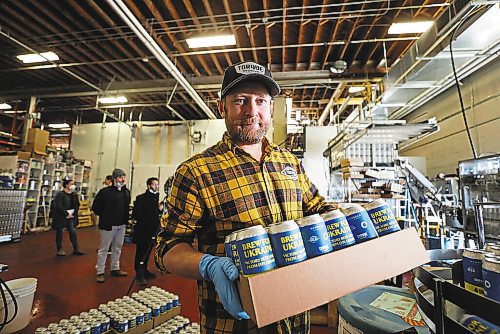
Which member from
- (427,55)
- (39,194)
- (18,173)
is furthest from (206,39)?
(39,194)

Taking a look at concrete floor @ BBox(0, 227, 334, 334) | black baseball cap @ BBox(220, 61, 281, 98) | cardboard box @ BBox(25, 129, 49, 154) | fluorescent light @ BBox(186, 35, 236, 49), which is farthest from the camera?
cardboard box @ BBox(25, 129, 49, 154)

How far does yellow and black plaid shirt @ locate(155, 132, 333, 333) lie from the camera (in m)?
1.03

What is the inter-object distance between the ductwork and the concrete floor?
3775mm

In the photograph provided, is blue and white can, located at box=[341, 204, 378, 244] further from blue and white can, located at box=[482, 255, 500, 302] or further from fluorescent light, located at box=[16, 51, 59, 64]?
fluorescent light, located at box=[16, 51, 59, 64]

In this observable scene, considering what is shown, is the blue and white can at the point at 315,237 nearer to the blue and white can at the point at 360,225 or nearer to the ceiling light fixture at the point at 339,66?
the blue and white can at the point at 360,225

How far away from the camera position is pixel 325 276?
0.82m

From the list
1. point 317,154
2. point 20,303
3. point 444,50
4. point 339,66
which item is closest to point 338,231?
point 20,303

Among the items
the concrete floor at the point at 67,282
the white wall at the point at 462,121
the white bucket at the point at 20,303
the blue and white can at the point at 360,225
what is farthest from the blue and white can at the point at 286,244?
the white wall at the point at 462,121

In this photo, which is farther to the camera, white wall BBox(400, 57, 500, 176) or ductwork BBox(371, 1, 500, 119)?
white wall BBox(400, 57, 500, 176)

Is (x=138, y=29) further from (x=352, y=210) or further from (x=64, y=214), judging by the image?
(x=352, y=210)

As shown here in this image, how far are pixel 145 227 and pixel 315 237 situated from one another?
3.86 meters

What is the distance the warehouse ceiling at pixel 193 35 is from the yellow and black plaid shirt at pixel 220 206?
405 cm

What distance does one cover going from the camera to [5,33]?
18.2 feet

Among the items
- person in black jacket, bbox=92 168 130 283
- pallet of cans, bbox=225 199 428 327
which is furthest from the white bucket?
pallet of cans, bbox=225 199 428 327
